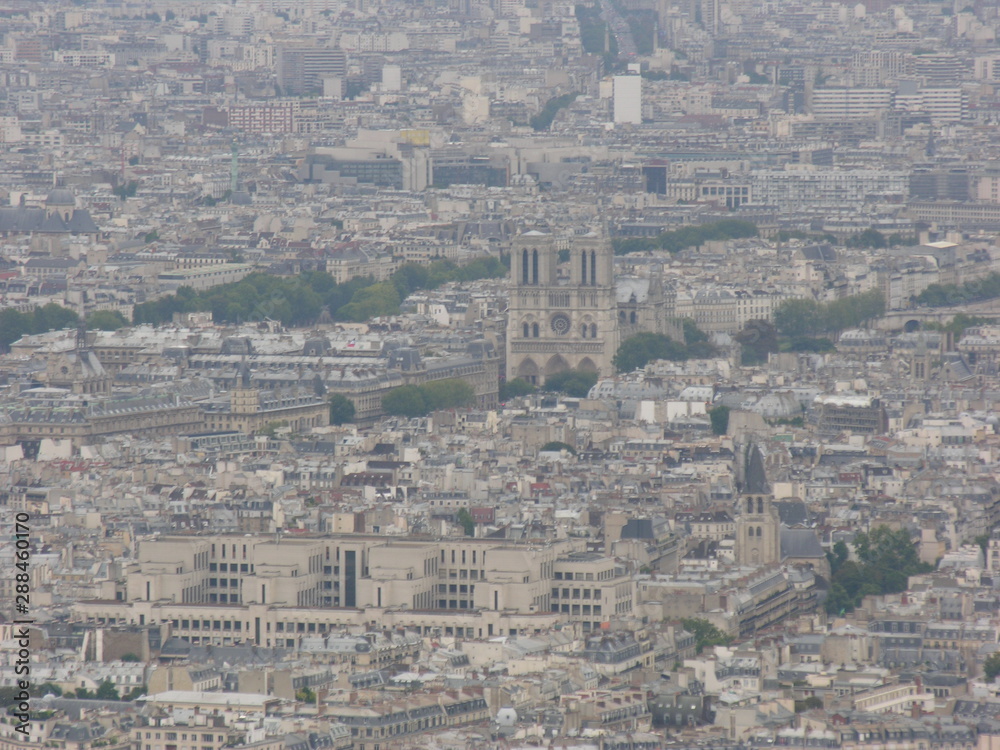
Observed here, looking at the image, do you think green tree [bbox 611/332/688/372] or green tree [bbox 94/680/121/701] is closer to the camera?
green tree [bbox 94/680/121/701]

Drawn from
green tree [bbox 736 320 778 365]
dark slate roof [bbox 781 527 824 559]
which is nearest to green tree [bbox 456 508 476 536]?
dark slate roof [bbox 781 527 824 559]

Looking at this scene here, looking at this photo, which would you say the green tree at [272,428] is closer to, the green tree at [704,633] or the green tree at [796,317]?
the green tree at [796,317]

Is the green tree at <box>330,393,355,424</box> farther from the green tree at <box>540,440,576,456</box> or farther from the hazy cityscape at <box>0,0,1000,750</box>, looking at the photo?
the green tree at <box>540,440,576,456</box>

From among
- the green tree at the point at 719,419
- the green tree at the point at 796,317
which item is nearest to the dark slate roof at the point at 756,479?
the green tree at the point at 719,419

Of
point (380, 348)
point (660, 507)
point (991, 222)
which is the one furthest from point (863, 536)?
point (991, 222)

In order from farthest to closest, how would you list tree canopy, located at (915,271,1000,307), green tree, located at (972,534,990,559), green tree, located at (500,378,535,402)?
1. tree canopy, located at (915,271,1000,307)
2. green tree, located at (500,378,535,402)
3. green tree, located at (972,534,990,559)

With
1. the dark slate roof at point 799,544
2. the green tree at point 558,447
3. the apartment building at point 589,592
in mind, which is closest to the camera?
the apartment building at point 589,592
